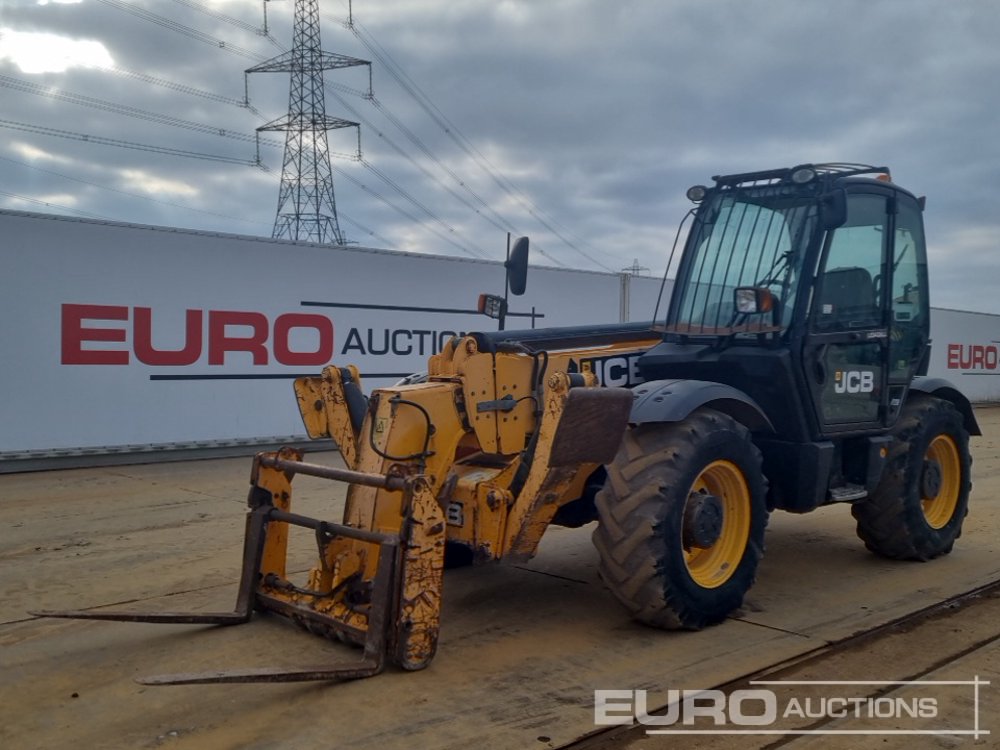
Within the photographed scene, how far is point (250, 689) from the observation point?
4.15 meters

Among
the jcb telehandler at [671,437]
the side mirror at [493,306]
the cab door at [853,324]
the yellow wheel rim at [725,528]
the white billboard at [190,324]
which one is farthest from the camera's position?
the white billboard at [190,324]

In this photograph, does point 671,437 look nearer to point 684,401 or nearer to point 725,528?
point 684,401

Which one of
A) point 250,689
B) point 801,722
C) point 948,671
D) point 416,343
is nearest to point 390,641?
point 250,689

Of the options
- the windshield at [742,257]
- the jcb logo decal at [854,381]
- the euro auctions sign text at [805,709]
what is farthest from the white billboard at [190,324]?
the euro auctions sign text at [805,709]

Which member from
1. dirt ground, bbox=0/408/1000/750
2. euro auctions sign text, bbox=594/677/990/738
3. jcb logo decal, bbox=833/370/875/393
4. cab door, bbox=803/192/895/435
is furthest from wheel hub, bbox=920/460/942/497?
euro auctions sign text, bbox=594/677/990/738

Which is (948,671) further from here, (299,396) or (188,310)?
(188,310)

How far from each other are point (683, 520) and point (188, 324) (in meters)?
8.51

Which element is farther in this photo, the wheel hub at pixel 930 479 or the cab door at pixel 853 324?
the wheel hub at pixel 930 479

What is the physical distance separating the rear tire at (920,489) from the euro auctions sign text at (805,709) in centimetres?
230

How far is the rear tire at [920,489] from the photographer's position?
6586mm

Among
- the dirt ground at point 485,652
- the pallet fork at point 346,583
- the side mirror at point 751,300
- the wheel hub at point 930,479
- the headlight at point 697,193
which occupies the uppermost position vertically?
the headlight at point 697,193

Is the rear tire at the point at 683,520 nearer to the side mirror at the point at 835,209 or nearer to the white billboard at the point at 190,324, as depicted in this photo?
the side mirror at the point at 835,209

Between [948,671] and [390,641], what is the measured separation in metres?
2.65

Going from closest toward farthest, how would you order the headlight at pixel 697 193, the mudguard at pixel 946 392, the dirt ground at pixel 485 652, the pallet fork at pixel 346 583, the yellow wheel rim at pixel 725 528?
the dirt ground at pixel 485 652 → the pallet fork at pixel 346 583 → the yellow wheel rim at pixel 725 528 → the headlight at pixel 697 193 → the mudguard at pixel 946 392
